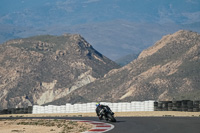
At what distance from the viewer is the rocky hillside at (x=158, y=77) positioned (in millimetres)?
134750

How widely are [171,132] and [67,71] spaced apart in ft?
551

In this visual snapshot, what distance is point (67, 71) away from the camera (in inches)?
7692

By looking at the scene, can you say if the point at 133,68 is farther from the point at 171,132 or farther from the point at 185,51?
the point at 171,132

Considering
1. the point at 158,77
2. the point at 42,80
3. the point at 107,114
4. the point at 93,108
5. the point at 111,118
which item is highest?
the point at 42,80

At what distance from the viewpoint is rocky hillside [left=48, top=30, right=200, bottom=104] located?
442 feet

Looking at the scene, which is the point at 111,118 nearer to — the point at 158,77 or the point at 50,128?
the point at 50,128

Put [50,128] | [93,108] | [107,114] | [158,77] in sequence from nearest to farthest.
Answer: [50,128] < [107,114] < [93,108] < [158,77]

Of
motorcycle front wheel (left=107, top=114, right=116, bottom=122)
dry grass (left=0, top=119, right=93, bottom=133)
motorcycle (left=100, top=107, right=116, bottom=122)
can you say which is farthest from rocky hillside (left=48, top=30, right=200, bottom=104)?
dry grass (left=0, top=119, right=93, bottom=133)

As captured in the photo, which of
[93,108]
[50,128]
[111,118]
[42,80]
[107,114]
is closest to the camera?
[50,128]

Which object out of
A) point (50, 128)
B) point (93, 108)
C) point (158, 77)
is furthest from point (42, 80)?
point (50, 128)

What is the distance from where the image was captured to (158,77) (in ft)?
474

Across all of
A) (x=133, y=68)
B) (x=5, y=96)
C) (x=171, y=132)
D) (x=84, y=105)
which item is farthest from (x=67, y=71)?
(x=171, y=132)

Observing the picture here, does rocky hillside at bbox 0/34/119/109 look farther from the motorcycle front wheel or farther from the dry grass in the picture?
the motorcycle front wheel

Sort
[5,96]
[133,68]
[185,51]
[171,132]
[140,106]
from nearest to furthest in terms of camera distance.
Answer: [171,132]
[140,106]
[185,51]
[133,68]
[5,96]
